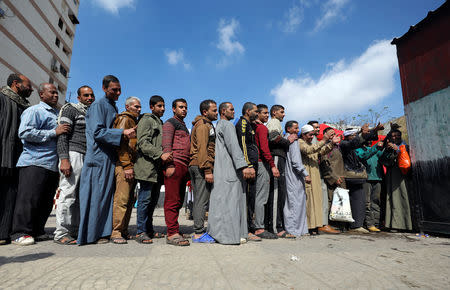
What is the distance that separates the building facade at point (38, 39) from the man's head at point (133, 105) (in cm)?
1903

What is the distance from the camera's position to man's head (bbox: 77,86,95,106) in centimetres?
353

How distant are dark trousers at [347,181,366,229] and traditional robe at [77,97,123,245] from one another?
4.37 metres

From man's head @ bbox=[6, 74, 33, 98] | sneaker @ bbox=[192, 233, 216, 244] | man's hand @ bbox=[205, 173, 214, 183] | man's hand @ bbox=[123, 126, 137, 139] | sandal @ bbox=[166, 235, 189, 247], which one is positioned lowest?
sneaker @ bbox=[192, 233, 216, 244]

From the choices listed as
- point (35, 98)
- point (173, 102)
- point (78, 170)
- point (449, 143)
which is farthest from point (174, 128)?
point (35, 98)

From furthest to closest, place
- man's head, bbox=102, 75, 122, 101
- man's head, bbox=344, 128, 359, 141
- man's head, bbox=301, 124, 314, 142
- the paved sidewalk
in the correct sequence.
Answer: man's head, bbox=344, 128, 359, 141 < man's head, bbox=301, 124, 314, 142 < man's head, bbox=102, 75, 122, 101 < the paved sidewalk

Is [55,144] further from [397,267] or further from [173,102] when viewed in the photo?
[397,267]

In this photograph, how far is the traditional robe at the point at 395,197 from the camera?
15.1ft

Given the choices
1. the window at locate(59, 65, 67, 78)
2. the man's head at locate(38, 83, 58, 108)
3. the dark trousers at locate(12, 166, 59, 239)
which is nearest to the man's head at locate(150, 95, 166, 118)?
the man's head at locate(38, 83, 58, 108)

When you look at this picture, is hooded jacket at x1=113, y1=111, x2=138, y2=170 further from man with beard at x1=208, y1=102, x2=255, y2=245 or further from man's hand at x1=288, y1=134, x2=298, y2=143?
man's hand at x1=288, y1=134, x2=298, y2=143

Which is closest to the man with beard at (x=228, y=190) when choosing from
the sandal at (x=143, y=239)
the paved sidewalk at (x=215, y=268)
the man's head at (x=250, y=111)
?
the paved sidewalk at (x=215, y=268)

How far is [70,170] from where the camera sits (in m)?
3.05

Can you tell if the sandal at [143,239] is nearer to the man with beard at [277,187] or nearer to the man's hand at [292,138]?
the man with beard at [277,187]

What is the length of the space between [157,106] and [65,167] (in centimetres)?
151

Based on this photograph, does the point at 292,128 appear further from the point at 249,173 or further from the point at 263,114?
the point at 249,173
